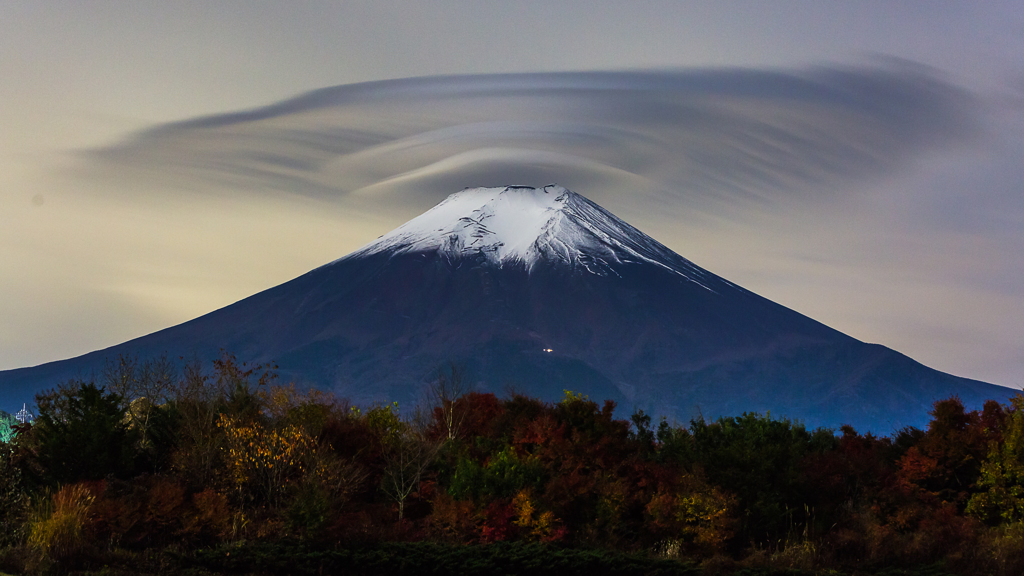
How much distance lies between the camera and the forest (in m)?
26.4

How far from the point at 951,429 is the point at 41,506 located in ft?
97.0

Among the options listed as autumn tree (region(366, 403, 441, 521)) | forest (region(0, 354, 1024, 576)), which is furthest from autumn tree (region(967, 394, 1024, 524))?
autumn tree (region(366, 403, 441, 521))

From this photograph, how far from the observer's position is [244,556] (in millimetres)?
25203

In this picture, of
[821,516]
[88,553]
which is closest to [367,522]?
[88,553]

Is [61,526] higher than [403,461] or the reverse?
the reverse

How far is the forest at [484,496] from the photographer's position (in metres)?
26.4

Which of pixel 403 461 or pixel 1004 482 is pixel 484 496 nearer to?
pixel 403 461

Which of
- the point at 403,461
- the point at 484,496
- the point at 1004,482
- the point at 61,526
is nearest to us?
the point at 61,526

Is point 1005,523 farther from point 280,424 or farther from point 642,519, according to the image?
point 280,424

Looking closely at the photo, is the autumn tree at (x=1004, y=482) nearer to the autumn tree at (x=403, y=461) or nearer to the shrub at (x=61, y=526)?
the autumn tree at (x=403, y=461)

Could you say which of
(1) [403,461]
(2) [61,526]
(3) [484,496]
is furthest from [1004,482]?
(2) [61,526]

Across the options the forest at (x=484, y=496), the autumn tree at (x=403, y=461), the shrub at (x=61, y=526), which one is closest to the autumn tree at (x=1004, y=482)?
the forest at (x=484, y=496)

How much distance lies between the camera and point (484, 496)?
30062 millimetres

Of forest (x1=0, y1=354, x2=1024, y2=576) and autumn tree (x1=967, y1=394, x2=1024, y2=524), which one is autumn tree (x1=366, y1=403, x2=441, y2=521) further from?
autumn tree (x1=967, y1=394, x2=1024, y2=524)
